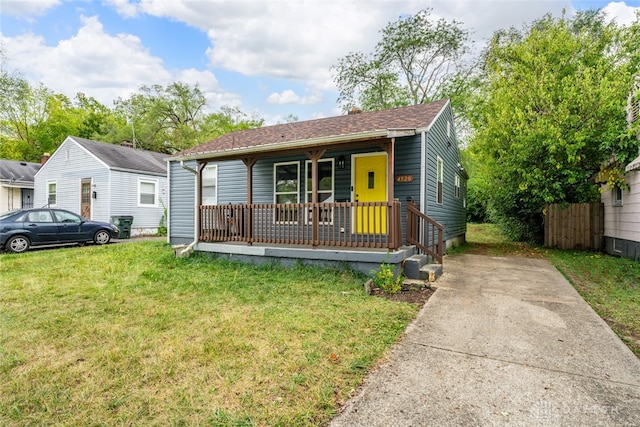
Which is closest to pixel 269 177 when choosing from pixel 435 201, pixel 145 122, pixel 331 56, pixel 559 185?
pixel 435 201

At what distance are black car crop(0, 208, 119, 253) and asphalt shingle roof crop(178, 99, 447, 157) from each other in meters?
4.69

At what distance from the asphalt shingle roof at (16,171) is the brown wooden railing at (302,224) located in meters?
18.7

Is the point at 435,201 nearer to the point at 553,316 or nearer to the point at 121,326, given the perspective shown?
the point at 553,316

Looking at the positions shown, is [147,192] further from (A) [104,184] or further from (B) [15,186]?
(B) [15,186]

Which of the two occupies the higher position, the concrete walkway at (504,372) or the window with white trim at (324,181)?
the window with white trim at (324,181)

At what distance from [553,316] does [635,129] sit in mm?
6735

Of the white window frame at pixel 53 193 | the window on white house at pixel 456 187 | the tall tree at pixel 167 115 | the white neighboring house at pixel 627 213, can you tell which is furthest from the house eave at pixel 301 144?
the tall tree at pixel 167 115

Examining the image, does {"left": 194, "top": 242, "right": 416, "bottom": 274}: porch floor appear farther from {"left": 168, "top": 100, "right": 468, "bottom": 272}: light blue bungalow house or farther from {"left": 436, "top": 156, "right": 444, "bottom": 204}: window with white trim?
{"left": 436, "top": 156, "right": 444, "bottom": 204}: window with white trim

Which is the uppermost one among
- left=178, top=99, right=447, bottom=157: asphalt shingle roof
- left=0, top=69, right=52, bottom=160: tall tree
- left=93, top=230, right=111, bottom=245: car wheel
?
left=0, top=69, right=52, bottom=160: tall tree

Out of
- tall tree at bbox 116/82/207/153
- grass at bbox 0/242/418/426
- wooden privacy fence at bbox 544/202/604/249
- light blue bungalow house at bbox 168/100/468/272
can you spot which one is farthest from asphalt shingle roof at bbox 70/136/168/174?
wooden privacy fence at bbox 544/202/604/249

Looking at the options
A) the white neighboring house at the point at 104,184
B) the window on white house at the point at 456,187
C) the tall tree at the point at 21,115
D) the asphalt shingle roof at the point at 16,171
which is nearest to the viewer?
the window on white house at the point at 456,187

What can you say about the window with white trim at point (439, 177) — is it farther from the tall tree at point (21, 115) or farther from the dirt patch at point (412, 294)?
the tall tree at point (21, 115)

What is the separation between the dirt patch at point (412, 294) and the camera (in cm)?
494

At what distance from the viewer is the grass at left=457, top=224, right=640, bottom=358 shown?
3.97 metres
